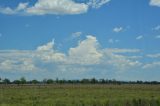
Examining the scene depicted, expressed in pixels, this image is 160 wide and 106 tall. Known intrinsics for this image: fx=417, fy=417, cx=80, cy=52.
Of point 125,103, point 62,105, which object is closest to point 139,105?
point 125,103

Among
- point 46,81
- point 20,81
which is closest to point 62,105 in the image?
point 20,81

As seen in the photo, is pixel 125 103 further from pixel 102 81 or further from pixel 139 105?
pixel 102 81

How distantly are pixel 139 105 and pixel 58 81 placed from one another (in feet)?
504

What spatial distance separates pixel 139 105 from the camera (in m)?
33.0

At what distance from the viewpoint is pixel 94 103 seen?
3197 centimetres

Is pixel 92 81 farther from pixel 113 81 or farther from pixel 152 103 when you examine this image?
pixel 152 103

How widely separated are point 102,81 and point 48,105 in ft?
522

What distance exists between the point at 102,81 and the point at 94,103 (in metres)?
157

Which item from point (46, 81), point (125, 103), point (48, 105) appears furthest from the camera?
point (46, 81)

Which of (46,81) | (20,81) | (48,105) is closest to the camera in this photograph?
(48,105)

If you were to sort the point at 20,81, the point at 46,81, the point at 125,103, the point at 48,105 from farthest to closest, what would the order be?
1. the point at 46,81
2. the point at 20,81
3. the point at 125,103
4. the point at 48,105

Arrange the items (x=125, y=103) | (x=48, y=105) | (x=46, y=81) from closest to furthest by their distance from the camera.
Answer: (x=48, y=105)
(x=125, y=103)
(x=46, y=81)

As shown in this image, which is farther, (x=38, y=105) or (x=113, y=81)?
(x=113, y=81)

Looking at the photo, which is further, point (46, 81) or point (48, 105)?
point (46, 81)
